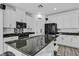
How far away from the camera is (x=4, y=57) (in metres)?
0.70

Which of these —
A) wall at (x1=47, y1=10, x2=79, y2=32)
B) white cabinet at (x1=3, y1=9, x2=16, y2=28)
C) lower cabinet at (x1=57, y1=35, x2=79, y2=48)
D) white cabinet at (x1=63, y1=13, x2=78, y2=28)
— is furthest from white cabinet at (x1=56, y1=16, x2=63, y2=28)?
white cabinet at (x1=3, y1=9, x2=16, y2=28)

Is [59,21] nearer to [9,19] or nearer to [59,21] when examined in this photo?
[59,21]

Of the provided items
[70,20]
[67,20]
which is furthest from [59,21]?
[70,20]

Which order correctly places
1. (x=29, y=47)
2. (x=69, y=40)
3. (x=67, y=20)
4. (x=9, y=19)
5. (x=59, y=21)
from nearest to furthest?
1. (x=29, y=47)
2. (x=9, y=19)
3. (x=69, y=40)
4. (x=67, y=20)
5. (x=59, y=21)

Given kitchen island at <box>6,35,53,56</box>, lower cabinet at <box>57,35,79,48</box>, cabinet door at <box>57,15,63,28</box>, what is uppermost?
cabinet door at <box>57,15,63,28</box>

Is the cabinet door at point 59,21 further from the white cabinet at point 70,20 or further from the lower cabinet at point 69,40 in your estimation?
the lower cabinet at point 69,40

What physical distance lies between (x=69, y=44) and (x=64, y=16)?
1615 millimetres

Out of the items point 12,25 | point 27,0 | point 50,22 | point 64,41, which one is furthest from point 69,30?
point 27,0

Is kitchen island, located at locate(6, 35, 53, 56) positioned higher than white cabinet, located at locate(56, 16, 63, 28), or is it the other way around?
white cabinet, located at locate(56, 16, 63, 28)

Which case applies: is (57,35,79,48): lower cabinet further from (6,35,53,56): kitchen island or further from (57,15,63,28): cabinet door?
(6,35,53,56): kitchen island

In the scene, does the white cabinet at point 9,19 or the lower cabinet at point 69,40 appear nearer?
the white cabinet at point 9,19

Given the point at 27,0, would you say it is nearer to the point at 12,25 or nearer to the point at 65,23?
the point at 12,25

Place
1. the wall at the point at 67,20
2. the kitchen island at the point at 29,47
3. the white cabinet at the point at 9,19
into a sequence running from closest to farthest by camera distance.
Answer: the kitchen island at the point at 29,47
the white cabinet at the point at 9,19
the wall at the point at 67,20

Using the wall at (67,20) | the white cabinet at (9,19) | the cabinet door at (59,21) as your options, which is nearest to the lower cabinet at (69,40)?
the wall at (67,20)
